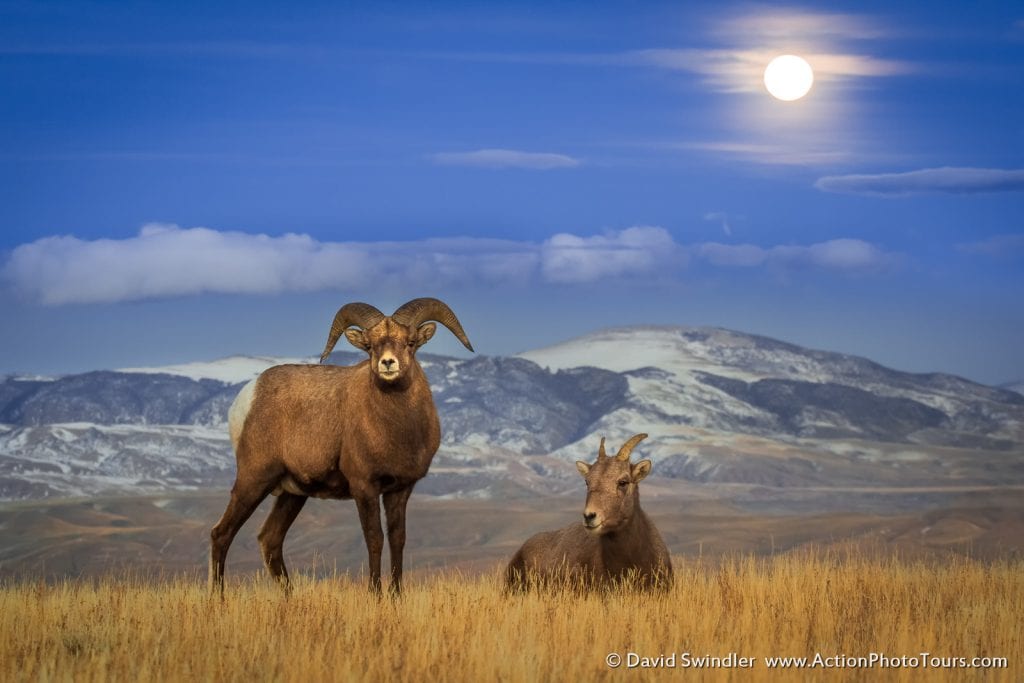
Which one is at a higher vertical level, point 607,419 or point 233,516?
point 607,419

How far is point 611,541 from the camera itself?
47.9 ft

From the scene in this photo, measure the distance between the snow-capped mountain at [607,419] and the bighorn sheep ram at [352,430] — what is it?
82216mm

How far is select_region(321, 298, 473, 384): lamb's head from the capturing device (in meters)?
14.2

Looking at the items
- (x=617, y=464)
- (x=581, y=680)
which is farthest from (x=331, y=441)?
(x=581, y=680)

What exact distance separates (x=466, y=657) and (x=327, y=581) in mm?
4972

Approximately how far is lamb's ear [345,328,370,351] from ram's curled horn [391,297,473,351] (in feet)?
1.31

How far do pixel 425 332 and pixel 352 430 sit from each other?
49.4 inches

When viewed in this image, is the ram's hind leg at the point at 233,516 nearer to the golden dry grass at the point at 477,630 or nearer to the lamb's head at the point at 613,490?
the golden dry grass at the point at 477,630

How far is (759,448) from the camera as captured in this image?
403ft

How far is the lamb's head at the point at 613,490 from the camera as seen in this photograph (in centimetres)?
1409

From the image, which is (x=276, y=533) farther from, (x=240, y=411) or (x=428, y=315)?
(x=428, y=315)

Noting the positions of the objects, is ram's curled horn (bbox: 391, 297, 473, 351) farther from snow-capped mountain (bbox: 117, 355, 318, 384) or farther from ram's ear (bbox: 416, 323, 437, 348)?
snow-capped mountain (bbox: 117, 355, 318, 384)

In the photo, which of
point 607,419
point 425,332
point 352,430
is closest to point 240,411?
point 352,430

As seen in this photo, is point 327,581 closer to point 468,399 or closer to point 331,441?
point 331,441
